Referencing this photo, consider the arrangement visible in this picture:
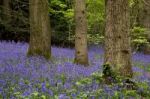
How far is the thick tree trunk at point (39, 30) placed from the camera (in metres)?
13.3

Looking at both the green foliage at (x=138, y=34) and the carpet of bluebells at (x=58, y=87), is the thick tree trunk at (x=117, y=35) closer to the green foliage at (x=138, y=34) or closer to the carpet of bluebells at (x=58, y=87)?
the carpet of bluebells at (x=58, y=87)

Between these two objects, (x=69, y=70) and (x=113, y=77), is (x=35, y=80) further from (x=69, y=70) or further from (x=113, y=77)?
(x=69, y=70)

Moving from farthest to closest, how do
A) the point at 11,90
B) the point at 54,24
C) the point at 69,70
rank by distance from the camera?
the point at 54,24 < the point at 69,70 < the point at 11,90

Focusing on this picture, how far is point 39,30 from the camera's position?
13.4 metres

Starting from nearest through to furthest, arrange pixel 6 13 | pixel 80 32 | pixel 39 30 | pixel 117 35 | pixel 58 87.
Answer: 1. pixel 58 87
2. pixel 117 35
3. pixel 80 32
4. pixel 39 30
5. pixel 6 13

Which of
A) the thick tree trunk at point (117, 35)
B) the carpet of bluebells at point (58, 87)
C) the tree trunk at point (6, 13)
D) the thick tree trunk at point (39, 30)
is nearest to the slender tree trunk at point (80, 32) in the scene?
the thick tree trunk at point (39, 30)

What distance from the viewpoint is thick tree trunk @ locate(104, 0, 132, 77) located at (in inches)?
Result: 315

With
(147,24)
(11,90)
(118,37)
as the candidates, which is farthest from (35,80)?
(147,24)

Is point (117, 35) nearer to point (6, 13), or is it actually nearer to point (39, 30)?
point (39, 30)

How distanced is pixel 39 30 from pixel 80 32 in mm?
1474

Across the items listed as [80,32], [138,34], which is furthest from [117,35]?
[138,34]

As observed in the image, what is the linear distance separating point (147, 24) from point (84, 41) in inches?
415

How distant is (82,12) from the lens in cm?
1299

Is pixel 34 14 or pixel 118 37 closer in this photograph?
pixel 118 37
